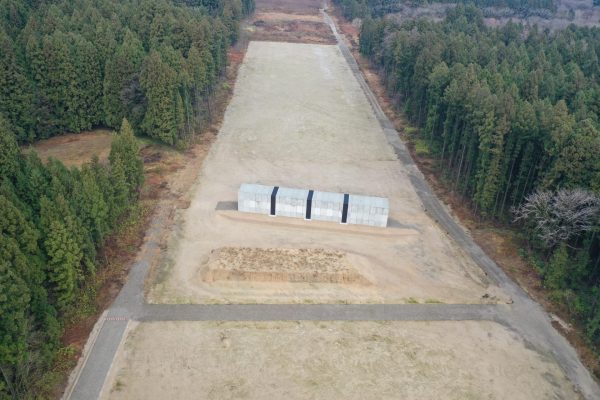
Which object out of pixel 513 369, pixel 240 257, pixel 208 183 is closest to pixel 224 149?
pixel 208 183

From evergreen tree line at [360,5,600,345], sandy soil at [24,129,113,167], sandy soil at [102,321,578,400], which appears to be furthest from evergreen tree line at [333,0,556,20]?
sandy soil at [102,321,578,400]

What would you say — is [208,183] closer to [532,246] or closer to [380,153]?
[380,153]

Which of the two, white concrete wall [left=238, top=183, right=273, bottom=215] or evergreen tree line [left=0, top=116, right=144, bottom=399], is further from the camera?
white concrete wall [left=238, top=183, right=273, bottom=215]

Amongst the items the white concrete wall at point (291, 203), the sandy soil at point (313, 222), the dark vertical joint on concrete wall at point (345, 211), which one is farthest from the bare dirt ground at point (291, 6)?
the dark vertical joint on concrete wall at point (345, 211)

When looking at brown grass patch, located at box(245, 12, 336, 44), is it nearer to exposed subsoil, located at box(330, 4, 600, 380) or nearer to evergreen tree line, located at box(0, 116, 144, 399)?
exposed subsoil, located at box(330, 4, 600, 380)

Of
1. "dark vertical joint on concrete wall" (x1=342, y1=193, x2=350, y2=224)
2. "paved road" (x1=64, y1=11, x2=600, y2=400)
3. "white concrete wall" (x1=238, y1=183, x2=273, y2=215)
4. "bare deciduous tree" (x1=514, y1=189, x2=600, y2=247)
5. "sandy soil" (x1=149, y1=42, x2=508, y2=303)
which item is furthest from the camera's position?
"white concrete wall" (x1=238, y1=183, x2=273, y2=215)

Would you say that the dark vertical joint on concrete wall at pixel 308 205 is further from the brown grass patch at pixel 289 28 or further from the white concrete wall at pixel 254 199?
the brown grass patch at pixel 289 28

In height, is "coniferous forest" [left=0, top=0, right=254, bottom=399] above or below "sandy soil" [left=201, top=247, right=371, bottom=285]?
above
